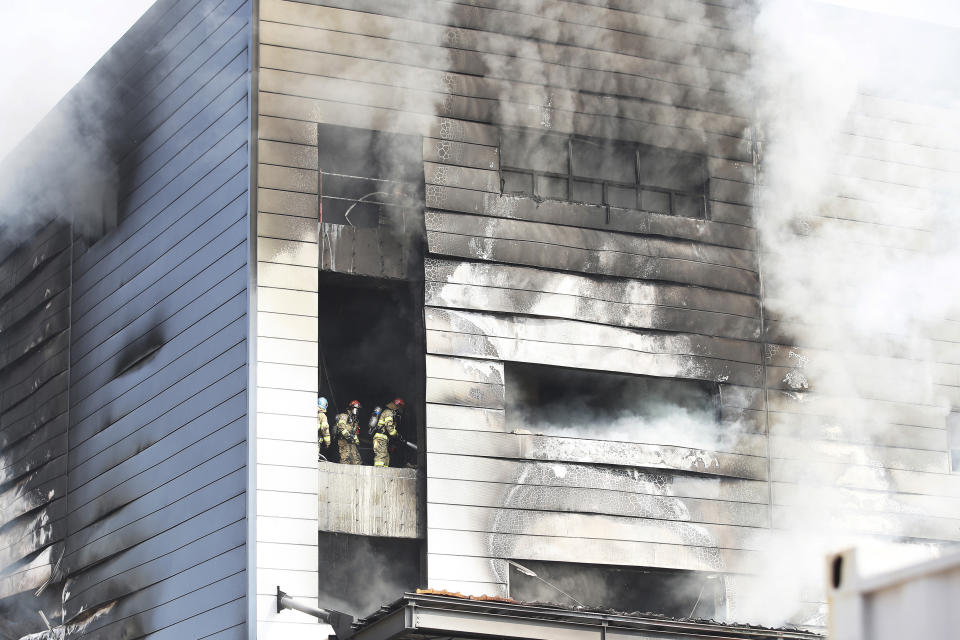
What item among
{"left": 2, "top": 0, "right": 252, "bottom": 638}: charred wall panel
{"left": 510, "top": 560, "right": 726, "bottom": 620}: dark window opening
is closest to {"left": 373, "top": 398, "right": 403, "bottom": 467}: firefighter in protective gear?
{"left": 2, "top": 0, "right": 252, "bottom": 638}: charred wall panel

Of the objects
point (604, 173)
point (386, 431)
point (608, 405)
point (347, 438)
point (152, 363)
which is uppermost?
point (604, 173)

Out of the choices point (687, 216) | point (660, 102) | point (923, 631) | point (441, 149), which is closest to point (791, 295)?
point (687, 216)

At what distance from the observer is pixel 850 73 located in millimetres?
20656

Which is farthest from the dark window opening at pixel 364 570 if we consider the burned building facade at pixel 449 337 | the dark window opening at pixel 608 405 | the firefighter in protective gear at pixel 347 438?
the dark window opening at pixel 608 405

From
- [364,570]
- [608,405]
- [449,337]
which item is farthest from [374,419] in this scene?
[608,405]

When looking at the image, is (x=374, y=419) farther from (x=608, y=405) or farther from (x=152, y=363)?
(x=608, y=405)

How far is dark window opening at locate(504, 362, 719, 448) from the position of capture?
18.4 m

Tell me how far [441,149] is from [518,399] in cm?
312

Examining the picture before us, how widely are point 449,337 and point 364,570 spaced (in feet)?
9.19

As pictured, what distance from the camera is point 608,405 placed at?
18859mm

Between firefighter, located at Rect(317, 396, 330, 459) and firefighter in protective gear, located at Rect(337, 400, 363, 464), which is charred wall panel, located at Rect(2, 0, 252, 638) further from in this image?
firefighter in protective gear, located at Rect(337, 400, 363, 464)

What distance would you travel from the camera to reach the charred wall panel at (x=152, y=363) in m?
16.8

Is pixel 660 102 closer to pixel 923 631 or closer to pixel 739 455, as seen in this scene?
pixel 739 455

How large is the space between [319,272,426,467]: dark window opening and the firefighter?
0.31 metres
